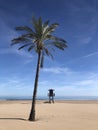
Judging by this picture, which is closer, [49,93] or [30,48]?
[30,48]

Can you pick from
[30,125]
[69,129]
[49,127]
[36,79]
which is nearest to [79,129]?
[69,129]

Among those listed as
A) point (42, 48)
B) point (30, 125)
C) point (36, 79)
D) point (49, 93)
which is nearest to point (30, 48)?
point (42, 48)

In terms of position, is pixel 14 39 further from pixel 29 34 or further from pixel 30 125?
pixel 30 125

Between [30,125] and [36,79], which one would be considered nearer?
[30,125]

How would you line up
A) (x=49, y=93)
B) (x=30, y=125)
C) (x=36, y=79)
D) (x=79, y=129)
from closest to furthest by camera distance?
(x=79, y=129), (x=30, y=125), (x=36, y=79), (x=49, y=93)

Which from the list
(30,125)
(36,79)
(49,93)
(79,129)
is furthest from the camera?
(49,93)

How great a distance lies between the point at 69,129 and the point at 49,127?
4.92 feet

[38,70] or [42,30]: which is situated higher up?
[42,30]

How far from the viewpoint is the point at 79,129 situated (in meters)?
16.7

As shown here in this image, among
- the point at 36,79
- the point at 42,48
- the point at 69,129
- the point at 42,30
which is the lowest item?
the point at 69,129

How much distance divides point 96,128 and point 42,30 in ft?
31.0

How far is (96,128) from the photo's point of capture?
17.1 m

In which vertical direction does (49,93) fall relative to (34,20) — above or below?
below

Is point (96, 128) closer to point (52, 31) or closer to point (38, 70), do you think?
point (38, 70)
